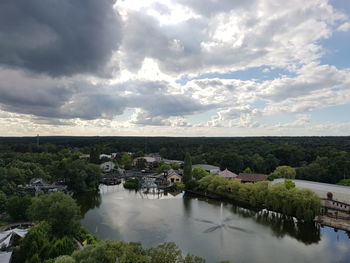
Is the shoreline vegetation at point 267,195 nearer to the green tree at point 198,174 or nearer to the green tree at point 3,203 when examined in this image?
the green tree at point 198,174

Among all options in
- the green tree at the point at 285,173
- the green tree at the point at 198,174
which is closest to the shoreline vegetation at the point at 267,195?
the green tree at the point at 198,174

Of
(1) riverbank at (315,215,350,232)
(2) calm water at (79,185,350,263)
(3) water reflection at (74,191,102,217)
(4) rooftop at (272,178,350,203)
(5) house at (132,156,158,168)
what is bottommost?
(3) water reflection at (74,191,102,217)

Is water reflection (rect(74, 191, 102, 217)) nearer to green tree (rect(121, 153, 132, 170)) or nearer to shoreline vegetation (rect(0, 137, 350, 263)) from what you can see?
shoreline vegetation (rect(0, 137, 350, 263))

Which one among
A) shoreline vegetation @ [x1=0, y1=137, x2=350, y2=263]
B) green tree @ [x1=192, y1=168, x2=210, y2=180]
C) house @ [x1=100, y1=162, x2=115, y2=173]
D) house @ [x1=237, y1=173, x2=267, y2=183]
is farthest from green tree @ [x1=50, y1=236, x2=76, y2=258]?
house @ [x1=100, y1=162, x2=115, y2=173]

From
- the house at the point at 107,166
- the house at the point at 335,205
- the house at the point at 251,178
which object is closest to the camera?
the house at the point at 335,205

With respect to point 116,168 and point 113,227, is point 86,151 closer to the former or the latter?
point 116,168

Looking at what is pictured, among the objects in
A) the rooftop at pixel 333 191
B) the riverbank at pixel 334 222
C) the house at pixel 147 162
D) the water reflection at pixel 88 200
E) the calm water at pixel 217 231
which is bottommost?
the water reflection at pixel 88 200

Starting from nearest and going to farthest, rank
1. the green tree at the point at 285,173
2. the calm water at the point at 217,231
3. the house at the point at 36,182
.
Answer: the calm water at the point at 217,231, the house at the point at 36,182, the green tree at the point at 285,173
